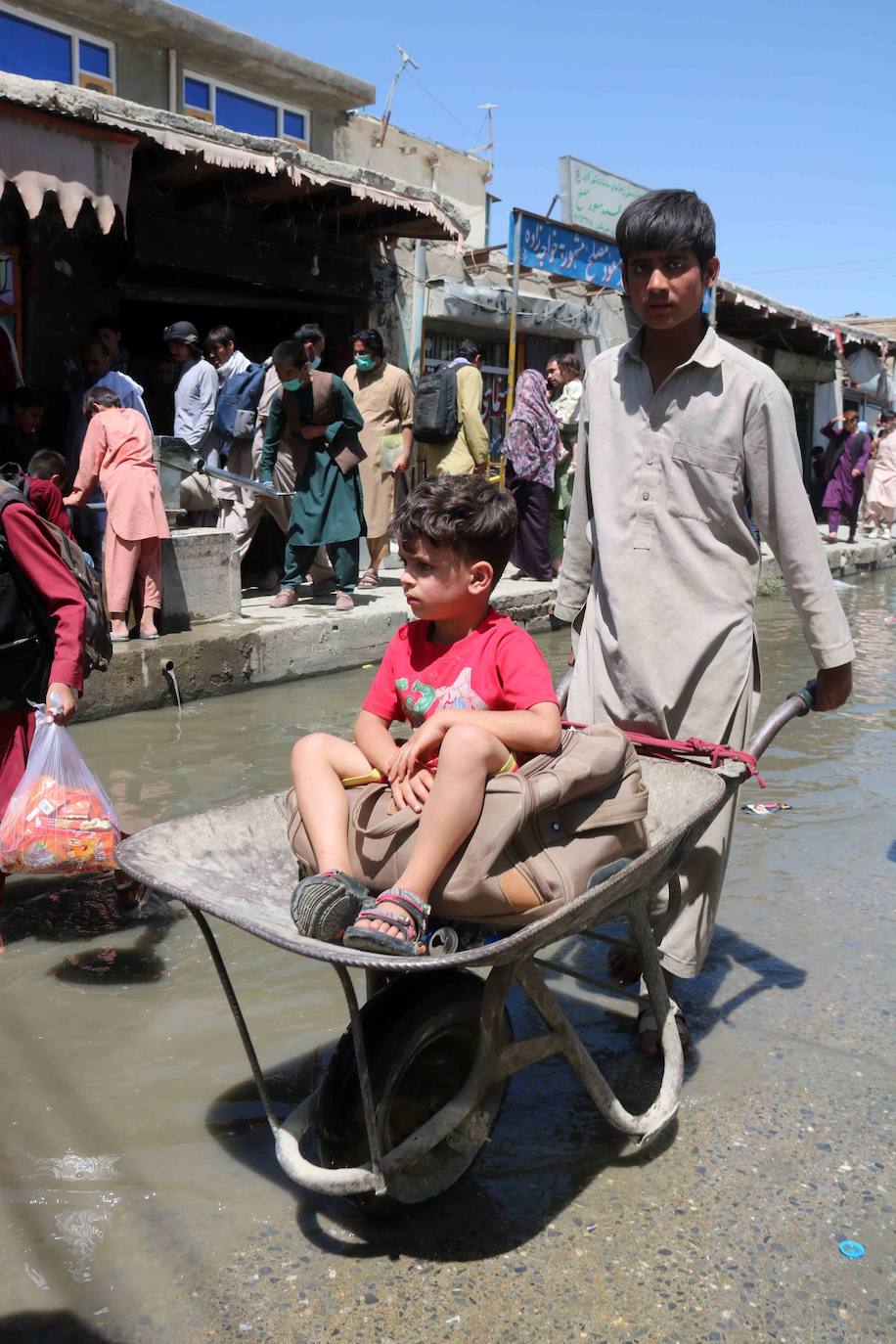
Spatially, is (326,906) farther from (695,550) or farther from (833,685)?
(833,685)

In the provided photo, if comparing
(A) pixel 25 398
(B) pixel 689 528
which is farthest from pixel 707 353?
(A) pixel 25 398

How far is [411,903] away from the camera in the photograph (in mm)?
2158

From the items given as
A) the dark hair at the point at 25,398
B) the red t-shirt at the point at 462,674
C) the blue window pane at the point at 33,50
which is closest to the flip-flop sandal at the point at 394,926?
the red t-shirt at the point at 462,674

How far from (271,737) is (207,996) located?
2.96m

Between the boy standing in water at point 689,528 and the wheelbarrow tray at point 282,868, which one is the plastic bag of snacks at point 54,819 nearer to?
the wheelbarrow tray at point 282,868

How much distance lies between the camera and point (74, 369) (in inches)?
362

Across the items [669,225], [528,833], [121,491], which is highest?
[669,225]

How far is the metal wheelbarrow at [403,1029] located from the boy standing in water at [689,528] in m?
0.40

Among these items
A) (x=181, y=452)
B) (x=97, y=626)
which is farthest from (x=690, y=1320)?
(x=181, y=452)

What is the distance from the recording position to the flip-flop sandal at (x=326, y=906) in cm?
216

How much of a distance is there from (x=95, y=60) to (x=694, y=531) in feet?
49.0

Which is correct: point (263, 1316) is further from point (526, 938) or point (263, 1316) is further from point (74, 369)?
point (74, 369)

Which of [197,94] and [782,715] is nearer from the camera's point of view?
[782,715]

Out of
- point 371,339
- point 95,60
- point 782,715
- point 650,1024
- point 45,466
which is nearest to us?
point 782,715
